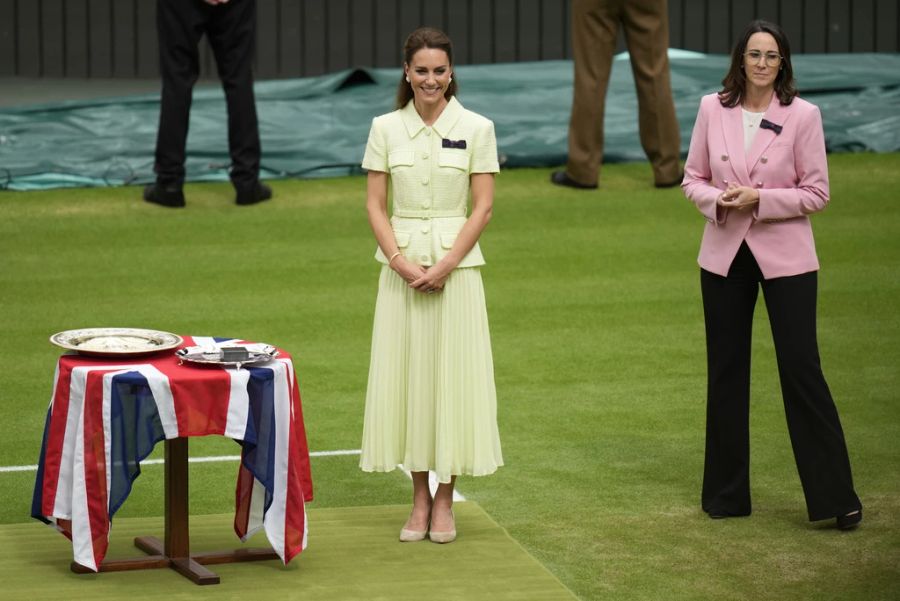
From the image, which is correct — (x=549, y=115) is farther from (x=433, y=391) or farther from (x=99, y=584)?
(x=99, y=584)

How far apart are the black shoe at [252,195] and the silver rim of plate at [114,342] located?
6058 millimetres

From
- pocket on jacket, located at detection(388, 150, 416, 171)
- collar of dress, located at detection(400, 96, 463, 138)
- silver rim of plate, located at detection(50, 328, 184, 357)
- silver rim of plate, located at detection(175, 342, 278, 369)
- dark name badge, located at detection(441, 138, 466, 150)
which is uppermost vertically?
collar of dress, located at detection(400, 96, 463, 138)

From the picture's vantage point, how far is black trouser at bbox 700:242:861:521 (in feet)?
21.6

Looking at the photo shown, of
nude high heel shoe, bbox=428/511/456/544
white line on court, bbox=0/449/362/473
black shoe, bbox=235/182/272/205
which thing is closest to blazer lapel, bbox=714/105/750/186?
nude high heel shoe, bbox=428/511/456/544

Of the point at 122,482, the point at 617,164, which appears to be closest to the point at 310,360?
the point at 122,482

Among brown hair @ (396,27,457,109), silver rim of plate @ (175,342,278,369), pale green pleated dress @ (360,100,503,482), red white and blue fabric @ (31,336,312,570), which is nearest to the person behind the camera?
red white and blue fabric @ (31,336,312,570)

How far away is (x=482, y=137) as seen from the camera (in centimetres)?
644

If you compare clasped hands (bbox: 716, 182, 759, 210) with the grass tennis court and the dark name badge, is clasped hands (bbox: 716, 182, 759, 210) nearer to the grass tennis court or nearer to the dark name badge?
the dark name badge

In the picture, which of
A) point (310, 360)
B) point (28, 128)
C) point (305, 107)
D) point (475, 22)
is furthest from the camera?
point (475, 22)

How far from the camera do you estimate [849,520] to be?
259 inches

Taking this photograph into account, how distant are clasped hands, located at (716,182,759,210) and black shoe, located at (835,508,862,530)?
123cm

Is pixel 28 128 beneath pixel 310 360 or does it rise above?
above

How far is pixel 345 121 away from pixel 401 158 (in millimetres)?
7642

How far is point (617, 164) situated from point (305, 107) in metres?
2.66
